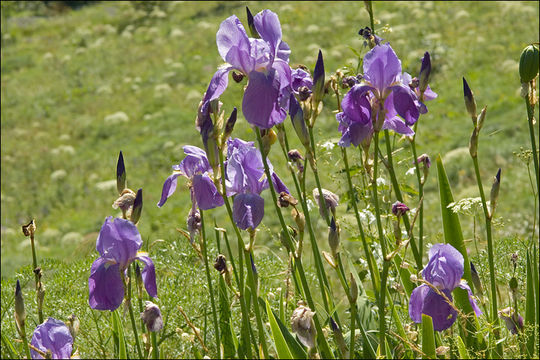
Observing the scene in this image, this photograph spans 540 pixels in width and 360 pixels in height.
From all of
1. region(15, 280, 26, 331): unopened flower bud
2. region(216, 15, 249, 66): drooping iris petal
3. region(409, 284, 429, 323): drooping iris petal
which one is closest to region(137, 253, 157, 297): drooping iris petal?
region(15, 280, 26, 331): unopened flower bud

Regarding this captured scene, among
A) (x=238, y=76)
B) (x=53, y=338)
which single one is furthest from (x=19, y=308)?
(x=238, y=76)

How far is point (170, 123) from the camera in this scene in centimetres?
1205

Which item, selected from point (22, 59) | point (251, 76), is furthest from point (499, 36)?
point (22, 59)

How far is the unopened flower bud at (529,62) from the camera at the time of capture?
4.34 feet

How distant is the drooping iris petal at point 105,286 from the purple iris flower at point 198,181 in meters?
0.21

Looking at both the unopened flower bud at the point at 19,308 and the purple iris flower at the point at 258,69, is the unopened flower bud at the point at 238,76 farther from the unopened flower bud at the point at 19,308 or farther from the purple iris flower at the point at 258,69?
the unopened flower bud at the point at 19,308

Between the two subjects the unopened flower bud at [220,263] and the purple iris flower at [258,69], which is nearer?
the purple iris flower at [258,69]

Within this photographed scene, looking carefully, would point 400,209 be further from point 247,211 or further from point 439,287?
point 247,211

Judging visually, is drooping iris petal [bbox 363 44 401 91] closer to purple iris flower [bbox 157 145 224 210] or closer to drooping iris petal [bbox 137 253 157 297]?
purple iris flower [bbox 157 145 224 210]

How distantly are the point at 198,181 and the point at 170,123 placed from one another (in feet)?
35.4

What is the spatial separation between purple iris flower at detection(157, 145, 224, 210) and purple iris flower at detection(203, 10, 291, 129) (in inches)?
10.3

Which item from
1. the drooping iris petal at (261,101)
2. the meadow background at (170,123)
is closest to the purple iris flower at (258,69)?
the drooping iris petal at (261,101)

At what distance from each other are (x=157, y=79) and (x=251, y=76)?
1406 cm

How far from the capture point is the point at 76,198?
9773 millimetres
